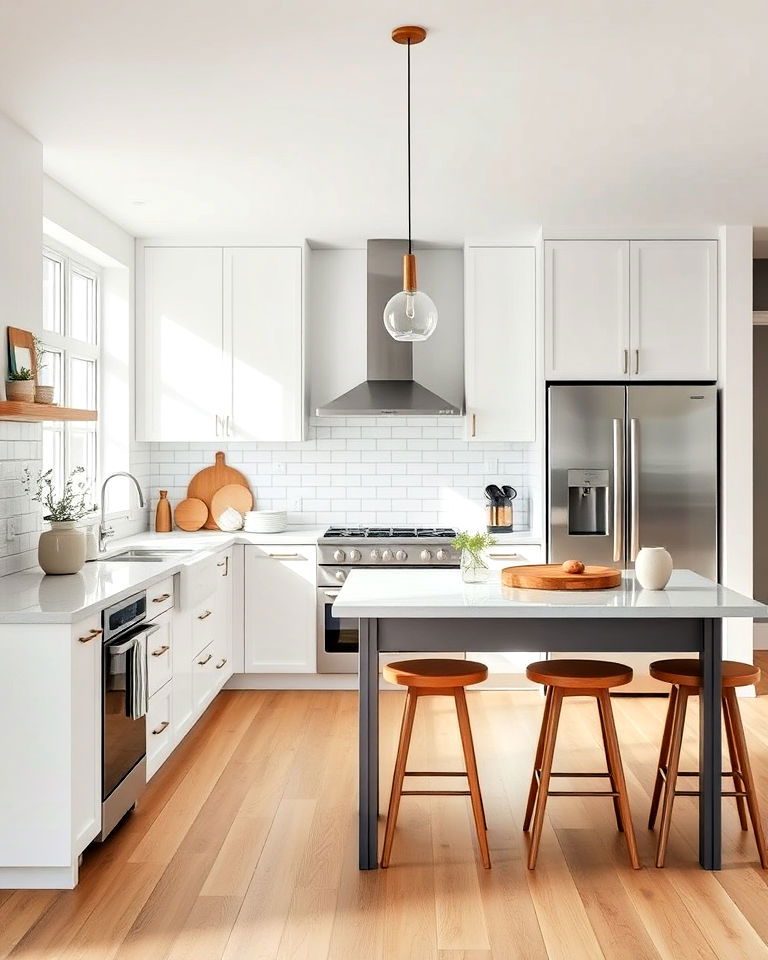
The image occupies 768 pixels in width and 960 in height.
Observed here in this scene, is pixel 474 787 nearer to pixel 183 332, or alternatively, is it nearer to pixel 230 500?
pixel 230 500

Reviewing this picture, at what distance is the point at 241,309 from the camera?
5.93 m

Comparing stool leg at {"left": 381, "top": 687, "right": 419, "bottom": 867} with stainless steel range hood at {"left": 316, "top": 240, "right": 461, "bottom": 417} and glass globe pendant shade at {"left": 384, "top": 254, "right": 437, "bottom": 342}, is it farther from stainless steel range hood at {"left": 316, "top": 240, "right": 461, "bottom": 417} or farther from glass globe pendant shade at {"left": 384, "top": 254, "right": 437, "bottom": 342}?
stainless steel range hood at {"left": 316, "top": 240, "right": 461, "bottom": 417}

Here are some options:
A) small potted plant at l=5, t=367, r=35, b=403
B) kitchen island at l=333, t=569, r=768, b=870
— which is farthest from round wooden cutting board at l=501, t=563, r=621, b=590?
small potted plant at l=5, t=367, r=35, b=403

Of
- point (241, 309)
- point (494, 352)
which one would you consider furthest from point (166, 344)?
point (494, 352)

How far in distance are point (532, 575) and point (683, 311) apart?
2.81 m

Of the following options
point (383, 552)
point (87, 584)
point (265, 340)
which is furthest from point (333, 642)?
point (87, 584)

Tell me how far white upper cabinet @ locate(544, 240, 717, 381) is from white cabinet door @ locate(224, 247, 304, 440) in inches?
60.6

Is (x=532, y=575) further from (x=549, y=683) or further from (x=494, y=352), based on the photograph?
(x=494, y=352)

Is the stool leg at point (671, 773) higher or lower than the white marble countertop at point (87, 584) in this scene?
lower

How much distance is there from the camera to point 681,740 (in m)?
3.47

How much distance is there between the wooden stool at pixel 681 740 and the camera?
329cm

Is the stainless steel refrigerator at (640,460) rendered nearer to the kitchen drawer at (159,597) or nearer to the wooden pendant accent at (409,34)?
the kitchen drawer at (159,597)

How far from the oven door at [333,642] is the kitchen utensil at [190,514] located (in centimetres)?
102

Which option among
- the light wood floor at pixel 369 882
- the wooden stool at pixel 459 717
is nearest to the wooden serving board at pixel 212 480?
the light wood floor at pixel 369 882
